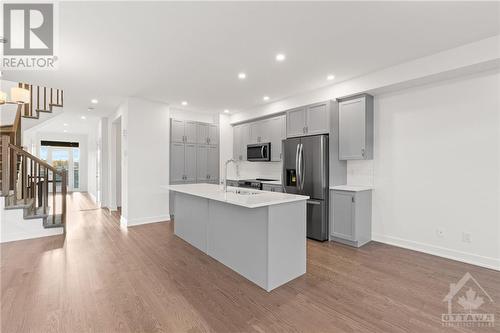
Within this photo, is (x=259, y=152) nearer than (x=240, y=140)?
Yes

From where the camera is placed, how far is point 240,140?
21.1 feet

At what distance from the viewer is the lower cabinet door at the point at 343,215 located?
12.6ft

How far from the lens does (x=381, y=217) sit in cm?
404

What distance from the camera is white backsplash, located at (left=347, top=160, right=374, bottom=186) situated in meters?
4.17

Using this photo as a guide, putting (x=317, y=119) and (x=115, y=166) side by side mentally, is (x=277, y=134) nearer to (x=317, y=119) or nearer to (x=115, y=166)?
(x=317, y=119)

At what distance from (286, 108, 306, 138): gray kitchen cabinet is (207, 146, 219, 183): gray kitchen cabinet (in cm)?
239

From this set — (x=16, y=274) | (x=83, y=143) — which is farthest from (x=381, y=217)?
(x=83, y=143)

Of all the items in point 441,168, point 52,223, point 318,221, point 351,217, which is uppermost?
point 441,168

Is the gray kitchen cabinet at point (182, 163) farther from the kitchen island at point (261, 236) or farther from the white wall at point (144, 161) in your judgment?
the kitchen island at point (261, 236)

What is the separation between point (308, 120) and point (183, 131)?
10.4 ft

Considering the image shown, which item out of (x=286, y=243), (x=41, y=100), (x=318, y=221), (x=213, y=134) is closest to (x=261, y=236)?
(x=286, y=243)

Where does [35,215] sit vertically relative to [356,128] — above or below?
below

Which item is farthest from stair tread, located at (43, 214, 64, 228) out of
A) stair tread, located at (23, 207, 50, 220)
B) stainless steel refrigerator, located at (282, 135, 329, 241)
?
stainless steel refrigerator, located at (282, 135, 329, 241)

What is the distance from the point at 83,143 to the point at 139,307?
39.9ft
